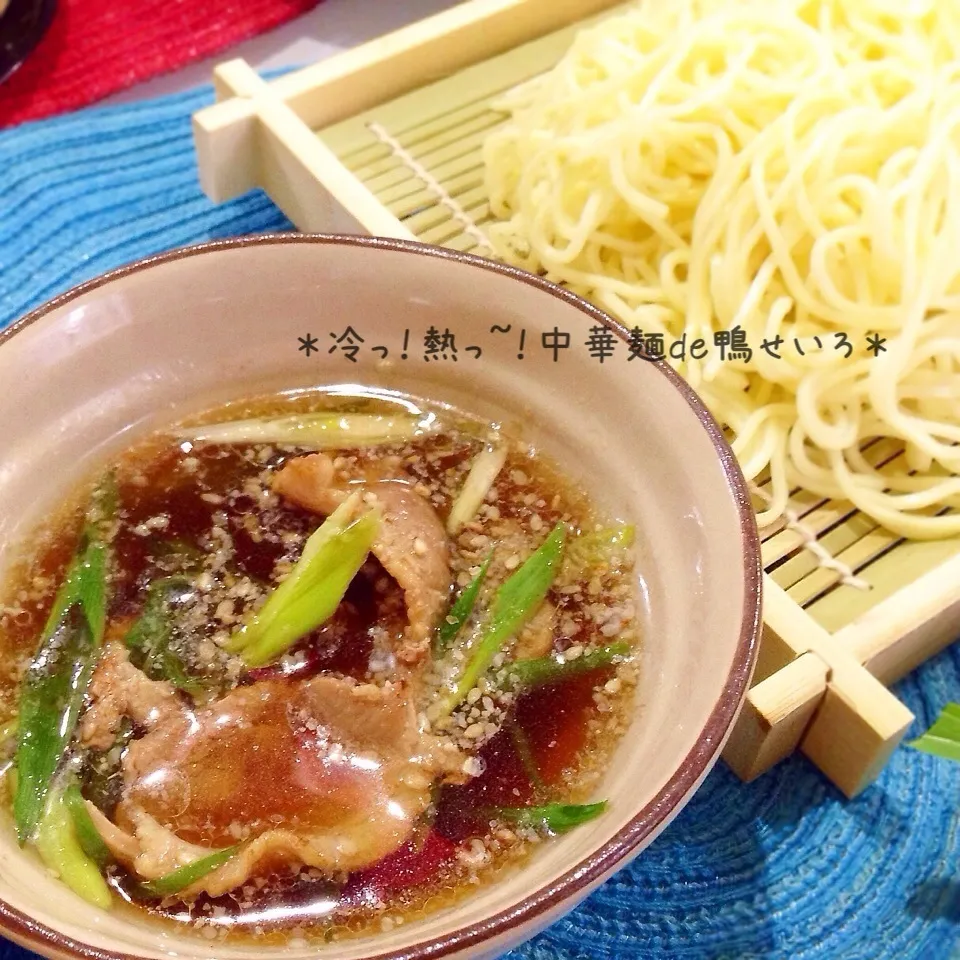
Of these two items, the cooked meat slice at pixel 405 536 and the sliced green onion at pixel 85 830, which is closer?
the sliced green onion at pixel 85 830

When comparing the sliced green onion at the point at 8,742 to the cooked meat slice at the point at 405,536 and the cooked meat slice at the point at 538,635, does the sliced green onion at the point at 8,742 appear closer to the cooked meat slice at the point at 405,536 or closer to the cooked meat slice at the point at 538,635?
the cooked meat slice at the point at 405,536

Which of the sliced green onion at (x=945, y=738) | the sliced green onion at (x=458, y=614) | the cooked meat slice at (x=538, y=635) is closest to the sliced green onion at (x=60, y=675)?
the sliced green onion at (x=458, y=614)

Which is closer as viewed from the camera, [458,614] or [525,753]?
[525,753]

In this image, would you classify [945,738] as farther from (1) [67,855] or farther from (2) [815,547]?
(1) [67,855]

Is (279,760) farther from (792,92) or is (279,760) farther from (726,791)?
(792,92)

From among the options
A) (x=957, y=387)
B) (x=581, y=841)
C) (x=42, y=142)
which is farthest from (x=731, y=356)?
(x=42, y=142)

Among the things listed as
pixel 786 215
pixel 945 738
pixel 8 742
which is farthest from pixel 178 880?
pixel 786 215
